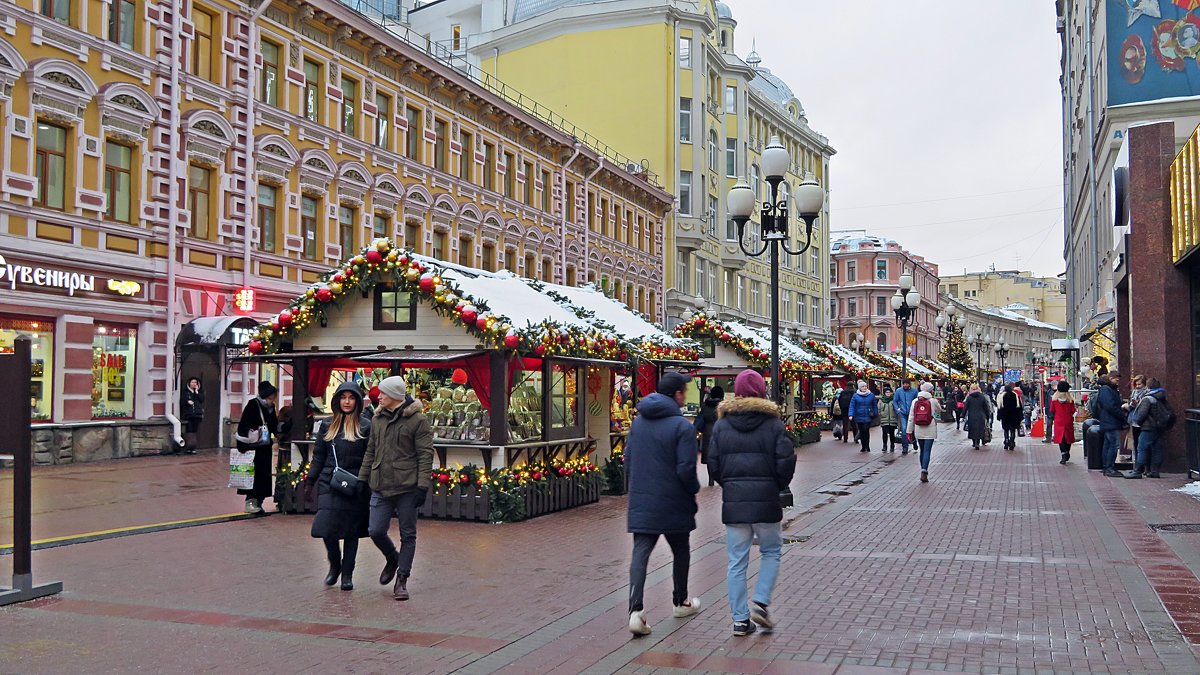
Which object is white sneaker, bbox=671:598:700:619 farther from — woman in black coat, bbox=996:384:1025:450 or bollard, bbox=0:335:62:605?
woman in black coat, bbox=996:384:1025:450

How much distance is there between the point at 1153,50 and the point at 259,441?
30.9 meters

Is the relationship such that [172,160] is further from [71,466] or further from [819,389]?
[819,389]

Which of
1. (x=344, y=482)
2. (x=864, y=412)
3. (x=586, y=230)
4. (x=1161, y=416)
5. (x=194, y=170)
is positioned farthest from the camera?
(x=586, y=230)

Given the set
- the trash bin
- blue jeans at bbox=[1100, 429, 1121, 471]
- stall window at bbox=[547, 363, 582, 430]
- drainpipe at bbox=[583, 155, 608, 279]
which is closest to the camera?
stall window at bbox=[547, 363, 582, 430]

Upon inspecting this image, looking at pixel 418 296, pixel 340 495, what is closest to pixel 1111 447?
pixel 418 296

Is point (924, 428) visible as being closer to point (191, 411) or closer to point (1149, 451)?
point (1149, 451)

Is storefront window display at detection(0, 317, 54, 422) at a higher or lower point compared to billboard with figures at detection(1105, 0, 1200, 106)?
lower

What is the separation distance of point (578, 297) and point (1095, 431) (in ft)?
33.7

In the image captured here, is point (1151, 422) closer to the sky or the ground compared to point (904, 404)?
closer to the ground

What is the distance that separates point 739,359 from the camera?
2773 centimetres

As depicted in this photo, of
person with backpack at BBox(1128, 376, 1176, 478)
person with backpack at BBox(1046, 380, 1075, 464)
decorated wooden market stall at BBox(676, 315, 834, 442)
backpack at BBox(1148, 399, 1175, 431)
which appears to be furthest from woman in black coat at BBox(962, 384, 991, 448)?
backpack at BBox(1148, 399, 1175, 431)

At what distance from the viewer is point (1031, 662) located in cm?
649

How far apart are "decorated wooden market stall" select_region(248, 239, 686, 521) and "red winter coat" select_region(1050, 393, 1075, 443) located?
42.4 ft

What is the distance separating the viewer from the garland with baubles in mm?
12938
